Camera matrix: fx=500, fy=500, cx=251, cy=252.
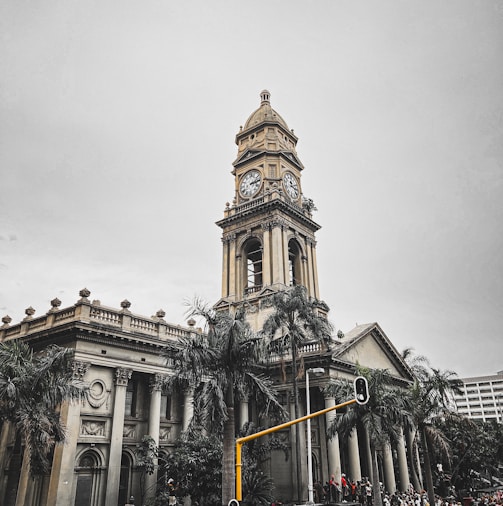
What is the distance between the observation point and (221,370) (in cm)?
2334

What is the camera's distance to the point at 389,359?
46.3 metres

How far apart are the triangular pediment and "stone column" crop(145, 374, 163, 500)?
1264 centimetres

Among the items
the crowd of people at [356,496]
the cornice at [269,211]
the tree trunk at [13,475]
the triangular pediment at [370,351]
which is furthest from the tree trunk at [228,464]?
the cornice at [269,211]

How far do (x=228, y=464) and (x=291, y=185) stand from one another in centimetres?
3659

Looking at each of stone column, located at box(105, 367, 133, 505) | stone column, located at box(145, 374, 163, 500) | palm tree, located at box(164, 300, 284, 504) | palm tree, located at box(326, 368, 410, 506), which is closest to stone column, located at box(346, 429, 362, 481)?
palm tree, located at box(326, 368, 410, 506)

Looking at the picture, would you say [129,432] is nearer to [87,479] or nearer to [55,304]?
[87,479]

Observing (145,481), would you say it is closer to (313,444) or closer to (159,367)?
(159,367)

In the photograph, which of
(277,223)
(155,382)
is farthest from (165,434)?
(277,223)

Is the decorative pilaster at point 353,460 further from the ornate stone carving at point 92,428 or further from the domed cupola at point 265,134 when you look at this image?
the domed cupola at point 265,134

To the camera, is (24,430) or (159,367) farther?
(159,367)

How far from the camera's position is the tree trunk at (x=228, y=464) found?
2157 centimetres

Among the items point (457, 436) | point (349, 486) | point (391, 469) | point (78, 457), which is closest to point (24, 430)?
point (78, 457)

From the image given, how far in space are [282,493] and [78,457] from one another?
1559cm

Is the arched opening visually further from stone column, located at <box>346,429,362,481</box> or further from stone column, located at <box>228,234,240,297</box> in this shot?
stone column, located at <box>228,234,240,297</box>
